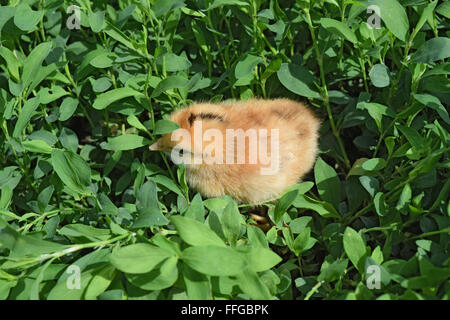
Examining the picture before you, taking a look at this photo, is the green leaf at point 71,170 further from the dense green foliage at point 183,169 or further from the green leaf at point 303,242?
the green leaf at point 303,242

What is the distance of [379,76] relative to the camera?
1.57 metres

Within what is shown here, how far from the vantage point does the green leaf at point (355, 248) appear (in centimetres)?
136

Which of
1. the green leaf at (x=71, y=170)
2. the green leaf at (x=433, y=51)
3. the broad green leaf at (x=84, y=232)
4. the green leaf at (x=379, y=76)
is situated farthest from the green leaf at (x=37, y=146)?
the green leaf at (x=433, y=51)

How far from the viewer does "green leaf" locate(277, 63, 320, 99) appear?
5.49ft

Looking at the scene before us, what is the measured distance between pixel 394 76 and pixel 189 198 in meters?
0.78

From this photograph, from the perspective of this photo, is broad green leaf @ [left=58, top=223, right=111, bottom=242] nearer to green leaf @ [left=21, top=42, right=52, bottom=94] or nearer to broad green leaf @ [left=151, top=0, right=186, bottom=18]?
green leaf @ [left=21, top=42, right=52, bottom=94]

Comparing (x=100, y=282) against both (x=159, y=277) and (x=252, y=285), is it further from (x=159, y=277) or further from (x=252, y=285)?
(x=252, y=285)

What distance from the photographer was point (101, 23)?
1.61 metres

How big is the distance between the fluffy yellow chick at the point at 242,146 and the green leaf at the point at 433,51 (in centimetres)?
40

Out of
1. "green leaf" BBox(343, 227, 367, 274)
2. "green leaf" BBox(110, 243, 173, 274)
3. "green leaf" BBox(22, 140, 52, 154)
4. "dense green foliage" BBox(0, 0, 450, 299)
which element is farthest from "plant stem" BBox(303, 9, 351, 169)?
"green leaf" BBox(22, 140, 52, 154)

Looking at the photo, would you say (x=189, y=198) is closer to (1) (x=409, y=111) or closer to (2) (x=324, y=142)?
(2) (x=324, y=142)

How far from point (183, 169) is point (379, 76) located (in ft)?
2.16

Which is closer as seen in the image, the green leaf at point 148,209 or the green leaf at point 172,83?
the green leaf at point 148,209
